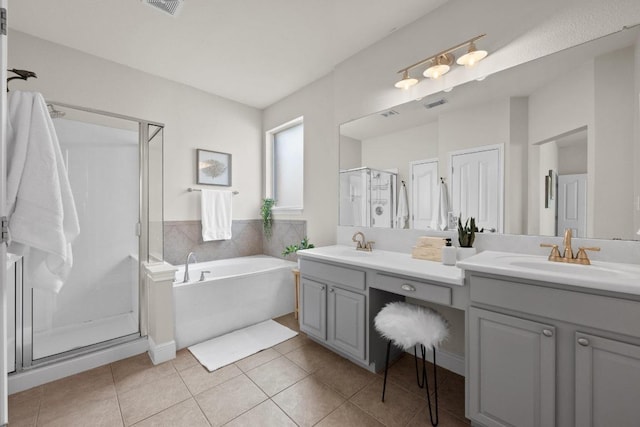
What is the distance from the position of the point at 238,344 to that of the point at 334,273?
1093 mm

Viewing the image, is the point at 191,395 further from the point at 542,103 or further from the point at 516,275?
the point at 542,103

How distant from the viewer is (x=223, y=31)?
220 cm

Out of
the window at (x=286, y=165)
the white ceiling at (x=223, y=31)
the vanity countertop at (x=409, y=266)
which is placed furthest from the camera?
the window at (x=286, y=165)

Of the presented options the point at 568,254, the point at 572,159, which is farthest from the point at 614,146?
the point at 568,254

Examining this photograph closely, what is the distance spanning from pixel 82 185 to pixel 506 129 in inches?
133

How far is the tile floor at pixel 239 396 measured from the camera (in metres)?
1.46

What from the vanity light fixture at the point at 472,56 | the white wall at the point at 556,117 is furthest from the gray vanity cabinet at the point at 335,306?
the vanity light fixture at the point at 472,56

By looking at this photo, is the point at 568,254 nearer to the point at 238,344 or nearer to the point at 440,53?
the point at 440,53

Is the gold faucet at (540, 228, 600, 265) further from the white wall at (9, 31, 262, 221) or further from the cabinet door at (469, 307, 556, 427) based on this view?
the white wall at (9, 31, 262, 221)

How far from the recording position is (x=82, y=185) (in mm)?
2326

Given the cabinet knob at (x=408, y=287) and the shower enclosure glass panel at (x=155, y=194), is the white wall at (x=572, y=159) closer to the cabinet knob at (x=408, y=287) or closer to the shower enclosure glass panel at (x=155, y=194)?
the cabinet knob at (x=408, y=287)

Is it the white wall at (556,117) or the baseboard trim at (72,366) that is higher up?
the white wall at (556,117)

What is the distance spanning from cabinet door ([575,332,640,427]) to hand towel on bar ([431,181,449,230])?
0.99m

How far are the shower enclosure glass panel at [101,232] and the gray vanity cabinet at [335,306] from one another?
4.80 ft
